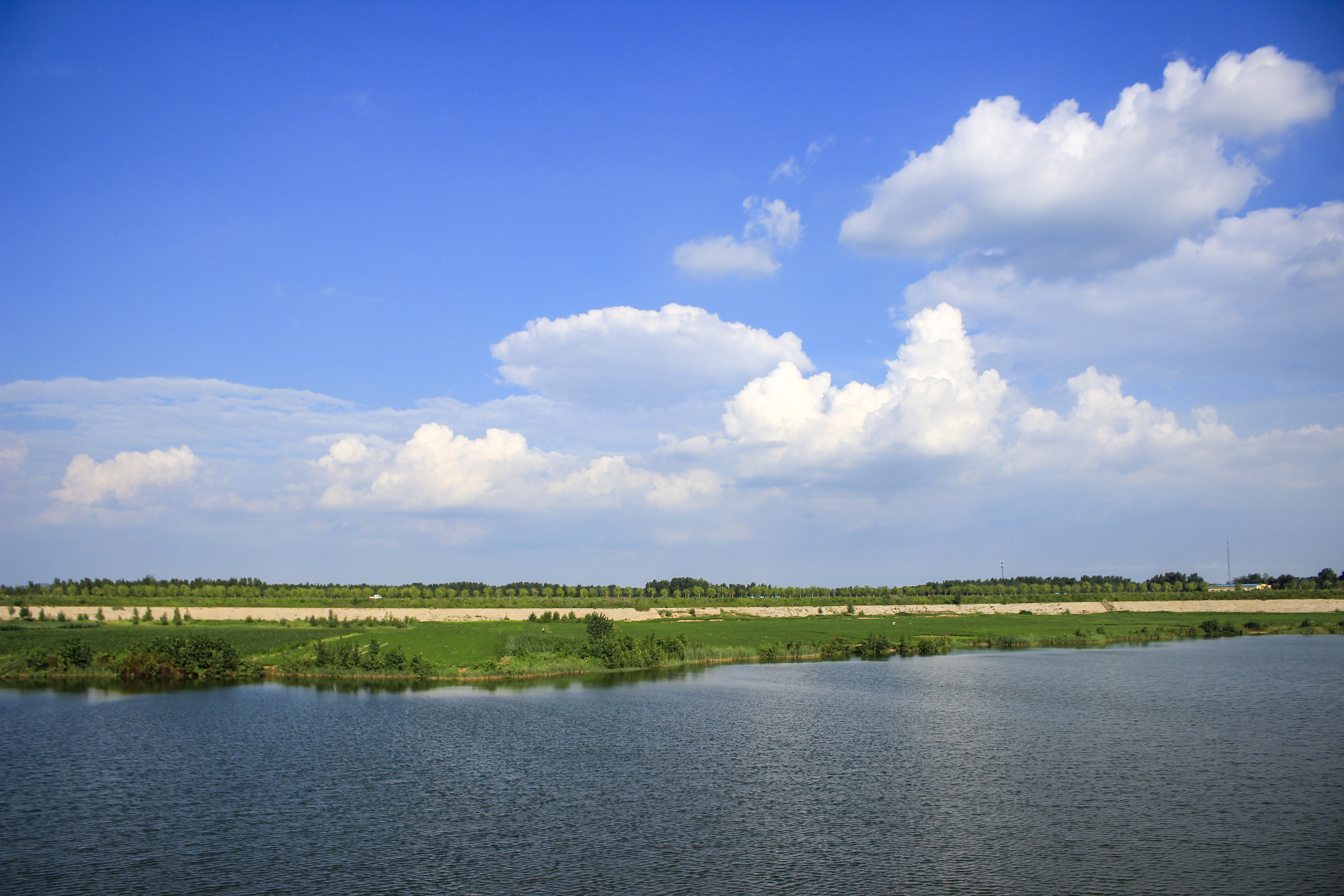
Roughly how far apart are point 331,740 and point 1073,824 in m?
41.8

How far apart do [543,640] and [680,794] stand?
5578 cm

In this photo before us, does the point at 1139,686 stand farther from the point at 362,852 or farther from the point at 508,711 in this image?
the point at 362,852

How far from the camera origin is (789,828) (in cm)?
3188

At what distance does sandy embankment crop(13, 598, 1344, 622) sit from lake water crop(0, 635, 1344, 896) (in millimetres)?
83098

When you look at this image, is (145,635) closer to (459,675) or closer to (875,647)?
(459,675)

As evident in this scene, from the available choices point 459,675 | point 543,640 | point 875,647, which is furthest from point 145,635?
point 875,647

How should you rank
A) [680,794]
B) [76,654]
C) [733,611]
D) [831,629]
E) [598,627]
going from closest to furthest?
[680,794], [76,654], [598,627], [831,629], [733,611]

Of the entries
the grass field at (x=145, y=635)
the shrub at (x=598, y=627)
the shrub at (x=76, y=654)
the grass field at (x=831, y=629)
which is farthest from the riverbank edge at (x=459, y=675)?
the shrub at (x=598, y=627)

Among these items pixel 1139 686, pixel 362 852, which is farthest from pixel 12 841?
pixel 1139 686

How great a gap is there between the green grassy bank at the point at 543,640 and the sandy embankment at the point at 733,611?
37.5 feet

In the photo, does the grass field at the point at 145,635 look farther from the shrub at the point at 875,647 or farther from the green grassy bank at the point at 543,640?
the shrub at the point at 875,647

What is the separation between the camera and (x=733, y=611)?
17862 centimetres

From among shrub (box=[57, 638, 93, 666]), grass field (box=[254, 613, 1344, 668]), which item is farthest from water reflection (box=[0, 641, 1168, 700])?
grass field (box=[254, 613, 1344, 668])

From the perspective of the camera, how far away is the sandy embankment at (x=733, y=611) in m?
145
